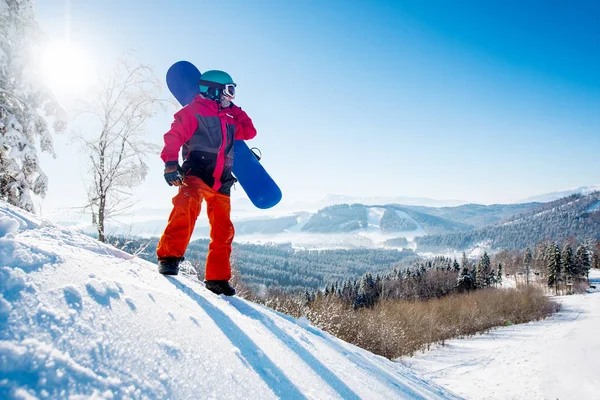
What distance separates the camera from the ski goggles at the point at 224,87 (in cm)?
329

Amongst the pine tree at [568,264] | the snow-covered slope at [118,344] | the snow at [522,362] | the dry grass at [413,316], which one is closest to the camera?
the snow-covered slope at [118,344]

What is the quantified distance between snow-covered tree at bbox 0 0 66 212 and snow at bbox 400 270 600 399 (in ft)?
71.8

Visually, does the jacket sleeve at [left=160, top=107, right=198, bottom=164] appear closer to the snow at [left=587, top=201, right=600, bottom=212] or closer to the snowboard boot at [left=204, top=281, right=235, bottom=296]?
the snowboard boot at [left=204, top=281, right=235, bottom=296]

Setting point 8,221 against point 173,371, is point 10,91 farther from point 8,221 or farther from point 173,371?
point 173,371

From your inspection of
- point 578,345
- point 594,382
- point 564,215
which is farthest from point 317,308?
point 564,215

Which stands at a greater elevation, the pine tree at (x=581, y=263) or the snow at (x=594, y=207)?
the snow at (x=594, y=207)

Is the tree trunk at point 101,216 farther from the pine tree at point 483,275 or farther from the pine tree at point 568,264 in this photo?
the pine tree at point 568,264

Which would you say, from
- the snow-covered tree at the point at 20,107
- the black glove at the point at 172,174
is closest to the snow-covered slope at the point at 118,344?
the black glove at the point at 172,174

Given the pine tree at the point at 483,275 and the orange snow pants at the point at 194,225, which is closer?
the orange snow pants at the point at 194,225

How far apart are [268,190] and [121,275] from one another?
8.69 ft

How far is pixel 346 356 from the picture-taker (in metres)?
2.77

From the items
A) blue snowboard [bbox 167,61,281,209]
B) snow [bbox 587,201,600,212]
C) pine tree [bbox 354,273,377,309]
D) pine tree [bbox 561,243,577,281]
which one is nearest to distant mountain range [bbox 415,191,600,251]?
snow [bbox 587,201,600,212]

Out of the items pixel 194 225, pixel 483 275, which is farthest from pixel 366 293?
pixel 194 225

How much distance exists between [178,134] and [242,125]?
0.83m
